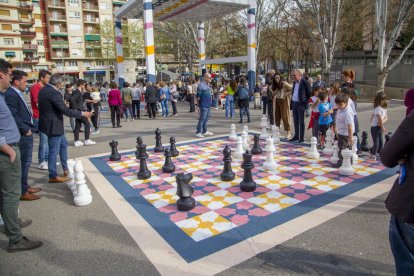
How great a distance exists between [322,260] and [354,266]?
28cm

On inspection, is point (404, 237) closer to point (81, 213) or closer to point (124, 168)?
point (81, 213)

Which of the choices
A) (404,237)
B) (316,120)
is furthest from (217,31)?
(404,237)

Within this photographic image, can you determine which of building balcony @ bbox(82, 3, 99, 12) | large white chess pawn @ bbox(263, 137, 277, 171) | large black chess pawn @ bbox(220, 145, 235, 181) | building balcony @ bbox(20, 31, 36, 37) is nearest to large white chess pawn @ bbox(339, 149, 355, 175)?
large white chess pawn @ bbox(263, 137, 277, 171)

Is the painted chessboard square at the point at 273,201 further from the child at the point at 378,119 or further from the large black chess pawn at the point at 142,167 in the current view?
the child at the point at 378,119

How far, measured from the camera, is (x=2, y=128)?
3.22 meters

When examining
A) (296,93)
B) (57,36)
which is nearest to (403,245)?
(296,93)

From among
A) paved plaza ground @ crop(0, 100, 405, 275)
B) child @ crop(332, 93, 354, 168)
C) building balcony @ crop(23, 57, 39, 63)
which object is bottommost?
paved plaza ground @ crop(0, 100, 405, 275)

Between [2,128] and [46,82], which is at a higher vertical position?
[46,82]

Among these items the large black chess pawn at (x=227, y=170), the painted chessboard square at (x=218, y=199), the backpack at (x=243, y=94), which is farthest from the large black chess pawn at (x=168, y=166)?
the backpack at (x=243, y=94)

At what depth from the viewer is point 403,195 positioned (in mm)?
1991

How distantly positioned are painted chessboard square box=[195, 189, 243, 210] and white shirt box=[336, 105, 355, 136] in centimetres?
254

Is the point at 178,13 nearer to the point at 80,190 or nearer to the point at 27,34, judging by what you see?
the point at 80,190

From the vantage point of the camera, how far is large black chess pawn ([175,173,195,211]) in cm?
394

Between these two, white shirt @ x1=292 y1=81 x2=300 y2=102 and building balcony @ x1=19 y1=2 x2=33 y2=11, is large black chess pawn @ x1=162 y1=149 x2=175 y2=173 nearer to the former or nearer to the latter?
white shirt @ x1=292 y1=81 x2=300 y2=102
